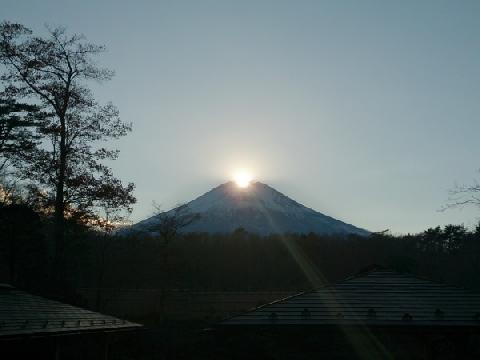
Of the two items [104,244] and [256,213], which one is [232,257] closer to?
[104,244]

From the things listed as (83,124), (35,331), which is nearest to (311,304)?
(35,331)

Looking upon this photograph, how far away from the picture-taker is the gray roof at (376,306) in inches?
420

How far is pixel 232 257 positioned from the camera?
48875 millimetres

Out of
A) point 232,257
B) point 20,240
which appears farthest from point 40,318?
point 232,257

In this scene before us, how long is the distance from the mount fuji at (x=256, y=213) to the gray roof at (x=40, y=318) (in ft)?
338

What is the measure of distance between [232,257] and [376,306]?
125ft

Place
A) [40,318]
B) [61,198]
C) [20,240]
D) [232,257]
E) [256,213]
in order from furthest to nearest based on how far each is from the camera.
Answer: [256,213]
[232,257]
[20,240]
[61,198]
[40,318]

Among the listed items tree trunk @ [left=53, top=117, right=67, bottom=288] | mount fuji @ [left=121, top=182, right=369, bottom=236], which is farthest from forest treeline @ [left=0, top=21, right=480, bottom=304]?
mount fuji @ [left=121, top=182, right=369, bottom=236]

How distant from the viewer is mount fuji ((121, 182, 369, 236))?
123m

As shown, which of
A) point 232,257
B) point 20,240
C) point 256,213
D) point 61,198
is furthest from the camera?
point 256,213

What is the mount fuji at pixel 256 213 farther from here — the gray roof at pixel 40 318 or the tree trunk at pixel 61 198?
the gray roof at pixel 40 318

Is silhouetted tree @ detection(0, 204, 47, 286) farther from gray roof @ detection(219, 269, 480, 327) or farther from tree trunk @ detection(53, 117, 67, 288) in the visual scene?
gray roof @ detection(219, 269, 480, 327)

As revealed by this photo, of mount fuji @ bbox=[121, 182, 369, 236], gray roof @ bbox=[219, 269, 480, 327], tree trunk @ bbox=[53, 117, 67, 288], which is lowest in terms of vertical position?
gray roof @ bbox=[219, 269, 480, 327]

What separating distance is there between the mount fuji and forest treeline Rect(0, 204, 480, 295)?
6314 cm
